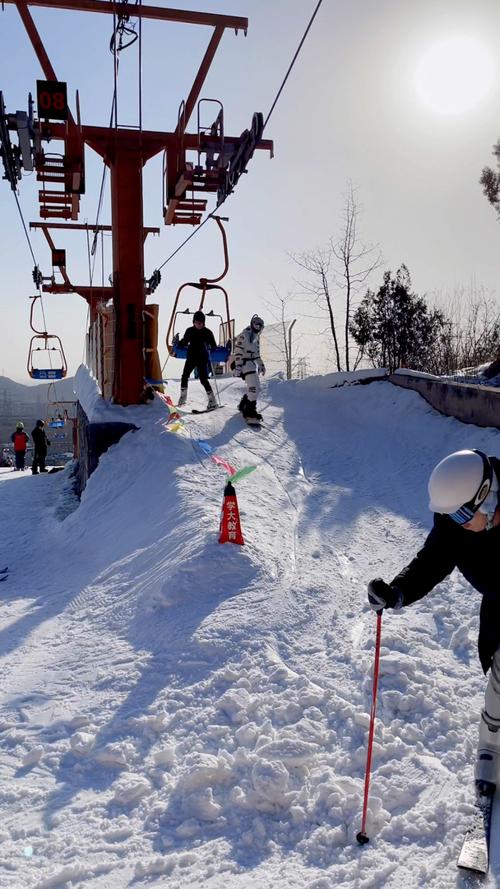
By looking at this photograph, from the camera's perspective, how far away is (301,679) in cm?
416

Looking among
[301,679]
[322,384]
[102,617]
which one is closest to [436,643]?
[301,679]

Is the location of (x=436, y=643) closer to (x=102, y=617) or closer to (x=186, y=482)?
(x=102, y=617)

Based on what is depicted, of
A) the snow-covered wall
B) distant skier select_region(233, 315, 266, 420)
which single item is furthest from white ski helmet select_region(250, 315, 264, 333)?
the snow-covered wall

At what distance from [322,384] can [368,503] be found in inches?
244

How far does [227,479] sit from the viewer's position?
8.09 meters

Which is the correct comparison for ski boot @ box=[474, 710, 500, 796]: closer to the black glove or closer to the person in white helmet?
the person in white helmet

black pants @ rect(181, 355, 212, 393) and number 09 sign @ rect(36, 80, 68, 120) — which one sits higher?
number 09 sign @ rect(36, 80, 68, 120)

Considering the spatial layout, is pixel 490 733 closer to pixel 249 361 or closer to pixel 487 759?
pixel 487 759

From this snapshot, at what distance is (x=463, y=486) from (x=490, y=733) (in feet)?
4.10

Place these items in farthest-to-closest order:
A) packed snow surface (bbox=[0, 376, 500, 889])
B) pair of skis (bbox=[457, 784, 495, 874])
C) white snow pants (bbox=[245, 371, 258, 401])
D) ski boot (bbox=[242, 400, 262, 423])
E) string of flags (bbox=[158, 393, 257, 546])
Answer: ski boot (bbox=[242, 400, 262, 423])
white snow pants (bbox=[245, 371, 258, 401])
string of flags (bbox=[158, 393, 257, 546])
packed snow surface (bbox=[0, 376, 500, 889])
pair of skis (bbox=[457, 784, 495, 874])

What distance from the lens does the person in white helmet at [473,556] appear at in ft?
9.11

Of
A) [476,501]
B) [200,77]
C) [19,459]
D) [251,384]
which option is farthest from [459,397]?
[19,459]

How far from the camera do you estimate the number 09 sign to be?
9375 millimetres

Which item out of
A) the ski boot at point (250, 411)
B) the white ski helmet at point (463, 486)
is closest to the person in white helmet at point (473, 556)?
the white ski helmet at point (463, 486)
